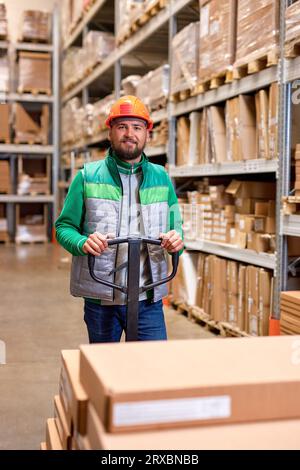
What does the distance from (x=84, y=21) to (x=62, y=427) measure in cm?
1118

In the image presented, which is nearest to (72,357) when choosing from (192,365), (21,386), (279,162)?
(192,365)

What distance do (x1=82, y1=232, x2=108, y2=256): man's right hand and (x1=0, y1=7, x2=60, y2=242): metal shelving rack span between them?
12646 mm

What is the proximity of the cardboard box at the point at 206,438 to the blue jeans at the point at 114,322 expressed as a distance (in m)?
1.36

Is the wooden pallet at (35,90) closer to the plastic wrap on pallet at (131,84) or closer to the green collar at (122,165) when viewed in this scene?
the plastic wrap on pallet at (131,84)

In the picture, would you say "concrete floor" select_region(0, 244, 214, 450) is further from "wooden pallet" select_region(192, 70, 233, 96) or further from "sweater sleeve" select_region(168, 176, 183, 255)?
"wooden pallet" select_region(192, 70, 233, 96)

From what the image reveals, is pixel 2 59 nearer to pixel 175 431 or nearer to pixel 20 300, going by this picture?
pixel 20 300

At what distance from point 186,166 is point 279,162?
2.19 m

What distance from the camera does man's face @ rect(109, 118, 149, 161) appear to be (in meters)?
3.12

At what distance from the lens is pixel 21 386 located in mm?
4316

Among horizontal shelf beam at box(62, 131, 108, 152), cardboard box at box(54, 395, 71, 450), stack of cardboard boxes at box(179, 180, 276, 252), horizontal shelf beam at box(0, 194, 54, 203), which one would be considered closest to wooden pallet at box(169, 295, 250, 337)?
stack of cardboard boxes at box(179, 180, 276, 252)

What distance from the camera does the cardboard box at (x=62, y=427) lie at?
6.90ft

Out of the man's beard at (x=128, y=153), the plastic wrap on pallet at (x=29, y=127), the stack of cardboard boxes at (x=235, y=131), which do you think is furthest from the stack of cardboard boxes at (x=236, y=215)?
the plastic wrap on pallet at (x=29, y=127)

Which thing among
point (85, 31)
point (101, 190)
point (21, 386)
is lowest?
point (21, 386)

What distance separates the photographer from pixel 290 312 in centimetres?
426
